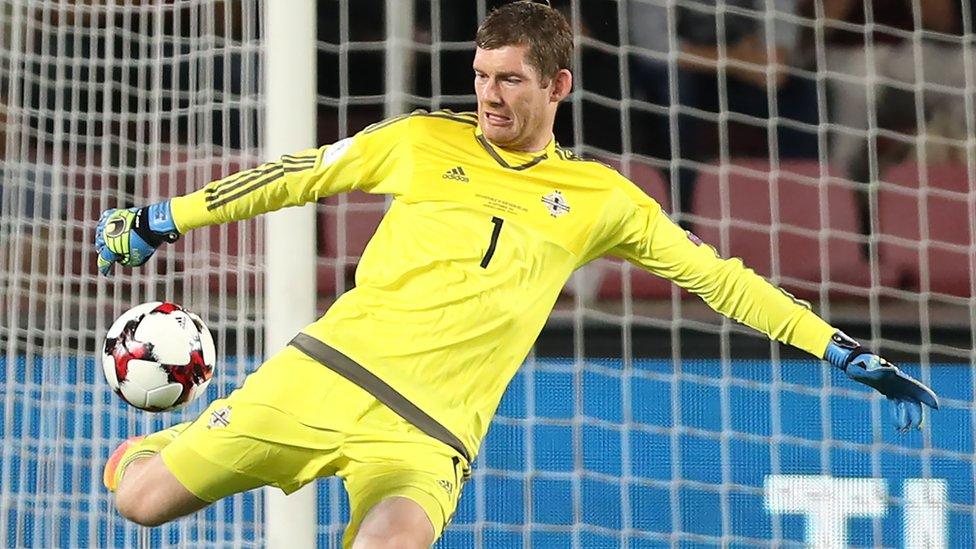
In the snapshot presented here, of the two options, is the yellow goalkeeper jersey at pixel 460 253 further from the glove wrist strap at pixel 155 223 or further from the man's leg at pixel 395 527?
the man's leg at pixel 395 527

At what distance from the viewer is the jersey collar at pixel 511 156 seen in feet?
11.9

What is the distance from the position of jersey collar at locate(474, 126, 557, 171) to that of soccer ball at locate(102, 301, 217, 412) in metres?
0.82

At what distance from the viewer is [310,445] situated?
11.3ft

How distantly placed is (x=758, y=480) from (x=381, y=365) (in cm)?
228

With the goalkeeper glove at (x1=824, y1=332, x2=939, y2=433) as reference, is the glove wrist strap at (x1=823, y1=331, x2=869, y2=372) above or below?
above

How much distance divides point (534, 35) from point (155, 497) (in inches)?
53.6

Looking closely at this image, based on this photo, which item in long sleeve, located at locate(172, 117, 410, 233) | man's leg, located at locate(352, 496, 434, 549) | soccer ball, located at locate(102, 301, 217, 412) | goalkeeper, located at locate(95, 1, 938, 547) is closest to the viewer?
man's leg, located at locate(352, 496, 434, 549)

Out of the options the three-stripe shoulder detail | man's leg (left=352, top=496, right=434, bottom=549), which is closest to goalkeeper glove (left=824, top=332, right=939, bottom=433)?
man's leg (left=352, top=496, right=434, bottom=549)

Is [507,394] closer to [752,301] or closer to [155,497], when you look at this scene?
[752,301]

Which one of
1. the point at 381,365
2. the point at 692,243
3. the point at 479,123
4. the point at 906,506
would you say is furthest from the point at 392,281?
the point at 906,506

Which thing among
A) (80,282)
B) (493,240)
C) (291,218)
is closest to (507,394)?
(291,218)

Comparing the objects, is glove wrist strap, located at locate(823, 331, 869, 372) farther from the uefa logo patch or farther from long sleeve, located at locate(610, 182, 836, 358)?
the uefa logo patch

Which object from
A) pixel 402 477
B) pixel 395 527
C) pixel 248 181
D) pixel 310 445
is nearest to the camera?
pixel 395 527

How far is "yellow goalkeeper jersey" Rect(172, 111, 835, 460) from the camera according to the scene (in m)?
3.47
